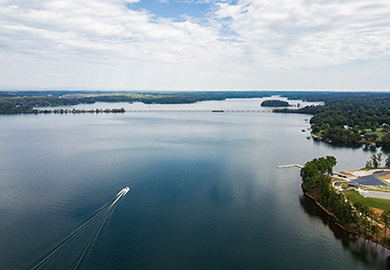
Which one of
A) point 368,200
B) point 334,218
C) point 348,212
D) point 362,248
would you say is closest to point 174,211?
point 334,218

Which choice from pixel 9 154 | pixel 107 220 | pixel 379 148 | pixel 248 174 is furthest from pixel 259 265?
pixel 379 148

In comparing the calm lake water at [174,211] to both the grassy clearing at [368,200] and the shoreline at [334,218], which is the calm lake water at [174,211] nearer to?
the shoreline at [334,218]

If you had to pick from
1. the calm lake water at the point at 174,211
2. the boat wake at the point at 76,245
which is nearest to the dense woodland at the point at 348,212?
the calm lake water at the point at 174,211

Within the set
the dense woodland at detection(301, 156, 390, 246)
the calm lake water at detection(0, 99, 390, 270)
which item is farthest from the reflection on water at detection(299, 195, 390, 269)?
the dense woodland at detection(301, 156, 390, 246)

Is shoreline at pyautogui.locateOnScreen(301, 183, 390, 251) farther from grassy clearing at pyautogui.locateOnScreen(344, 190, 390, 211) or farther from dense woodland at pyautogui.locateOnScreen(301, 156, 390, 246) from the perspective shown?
grassy clearing at pyautogui.locateOnScreen(344, 190, 390, 211)

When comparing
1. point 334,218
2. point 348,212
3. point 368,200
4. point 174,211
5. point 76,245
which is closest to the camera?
point 76,245

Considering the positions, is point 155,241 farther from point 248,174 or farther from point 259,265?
point 248,174

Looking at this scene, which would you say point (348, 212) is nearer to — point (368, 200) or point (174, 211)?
point (368, 200)
